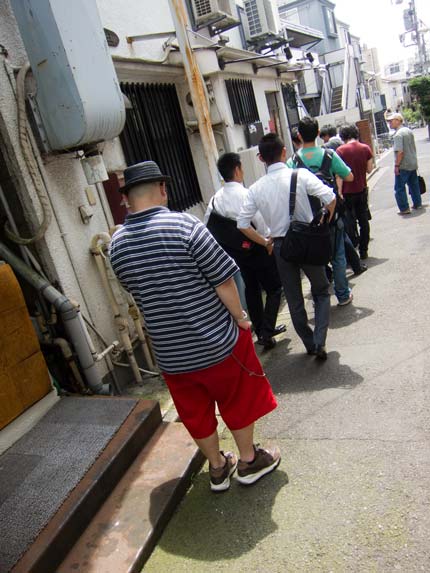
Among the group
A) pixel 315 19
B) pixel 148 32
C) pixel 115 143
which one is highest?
pixel 315 19

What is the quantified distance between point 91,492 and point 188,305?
1.30 m

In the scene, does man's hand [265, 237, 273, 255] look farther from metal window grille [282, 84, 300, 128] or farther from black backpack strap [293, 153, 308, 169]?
metal window grille [282, 84, 300, 128]

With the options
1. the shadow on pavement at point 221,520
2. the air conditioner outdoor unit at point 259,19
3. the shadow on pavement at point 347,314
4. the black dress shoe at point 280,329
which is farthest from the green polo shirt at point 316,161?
the air conditioner outdoor unit at point 259,19

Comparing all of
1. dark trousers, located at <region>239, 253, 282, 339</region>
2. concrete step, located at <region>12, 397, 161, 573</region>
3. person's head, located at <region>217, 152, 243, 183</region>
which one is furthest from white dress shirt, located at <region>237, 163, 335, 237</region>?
concrete step, located at <region>12, 397, 161, 573</region>

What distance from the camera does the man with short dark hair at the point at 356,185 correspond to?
680 cm

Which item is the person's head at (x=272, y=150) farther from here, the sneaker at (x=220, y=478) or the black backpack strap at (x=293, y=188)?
the sneaker at (x=220, y=478)

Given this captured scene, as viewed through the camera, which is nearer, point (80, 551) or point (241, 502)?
point (80, 551)

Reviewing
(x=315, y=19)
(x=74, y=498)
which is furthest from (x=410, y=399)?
(x=315, y=19)

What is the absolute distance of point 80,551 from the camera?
106 inches

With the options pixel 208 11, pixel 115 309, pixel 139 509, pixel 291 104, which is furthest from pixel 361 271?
pixel 291 104

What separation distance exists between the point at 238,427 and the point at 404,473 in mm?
1006

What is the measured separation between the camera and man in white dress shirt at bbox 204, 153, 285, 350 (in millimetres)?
4762

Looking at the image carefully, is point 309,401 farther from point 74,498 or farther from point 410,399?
point 74,498

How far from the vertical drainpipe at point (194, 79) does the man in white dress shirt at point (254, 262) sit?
157cm
